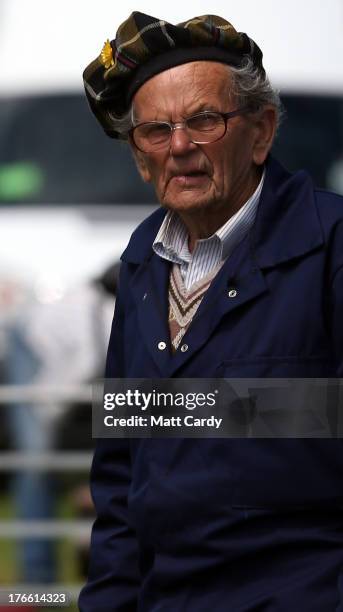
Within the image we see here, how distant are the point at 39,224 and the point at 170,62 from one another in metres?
4.29

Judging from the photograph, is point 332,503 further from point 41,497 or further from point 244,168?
point 41,497

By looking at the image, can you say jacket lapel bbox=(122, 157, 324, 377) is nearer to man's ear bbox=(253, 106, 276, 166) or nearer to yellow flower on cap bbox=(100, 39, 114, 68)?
man's ear bbox=(253, 106, 276, 166)

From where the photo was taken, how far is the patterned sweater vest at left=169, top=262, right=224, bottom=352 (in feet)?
8.27

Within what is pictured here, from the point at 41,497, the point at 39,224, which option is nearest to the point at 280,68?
the point at 39,224

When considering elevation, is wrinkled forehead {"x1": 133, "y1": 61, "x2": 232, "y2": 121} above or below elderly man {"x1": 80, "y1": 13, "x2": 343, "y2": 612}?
above

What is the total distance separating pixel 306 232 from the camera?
7.95 feet

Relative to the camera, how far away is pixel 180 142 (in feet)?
8.23

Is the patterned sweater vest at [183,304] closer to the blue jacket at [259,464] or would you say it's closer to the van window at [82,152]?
the blue jacket at [259,464]

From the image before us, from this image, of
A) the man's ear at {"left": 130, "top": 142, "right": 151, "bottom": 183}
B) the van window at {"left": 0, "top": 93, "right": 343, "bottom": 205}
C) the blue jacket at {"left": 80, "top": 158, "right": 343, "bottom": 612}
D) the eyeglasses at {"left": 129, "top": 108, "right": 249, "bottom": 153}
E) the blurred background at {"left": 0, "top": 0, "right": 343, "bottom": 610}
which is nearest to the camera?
the blue jacket at {"left": 80, "top": 158, "right": 343, "bottom": 612}

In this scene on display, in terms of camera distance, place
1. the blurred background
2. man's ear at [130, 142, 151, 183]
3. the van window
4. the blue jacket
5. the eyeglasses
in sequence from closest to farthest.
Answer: the blue jacket → the eyeglasses → man's ear at [130, 142, 151, 183] → the blurred background → the van window

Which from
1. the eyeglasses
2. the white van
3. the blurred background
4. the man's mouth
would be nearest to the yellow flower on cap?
the eyeglasses

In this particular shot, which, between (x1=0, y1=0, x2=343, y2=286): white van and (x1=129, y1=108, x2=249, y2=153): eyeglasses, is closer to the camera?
(x1=129, y1=108, x2=249, y2=153): eyeglasses

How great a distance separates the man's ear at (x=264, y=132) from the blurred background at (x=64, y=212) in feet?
8.36

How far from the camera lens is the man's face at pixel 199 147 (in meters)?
2.52
